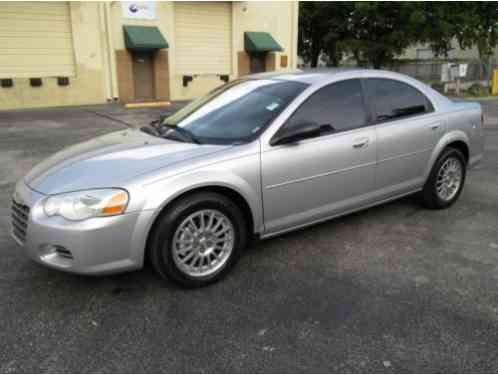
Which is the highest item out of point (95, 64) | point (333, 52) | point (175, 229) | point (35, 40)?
point (35, 40)

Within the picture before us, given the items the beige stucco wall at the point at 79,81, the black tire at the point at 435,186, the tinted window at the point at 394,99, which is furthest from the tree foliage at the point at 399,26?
the tinted window at the point at 394,99

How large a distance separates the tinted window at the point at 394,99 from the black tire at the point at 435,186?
55cm

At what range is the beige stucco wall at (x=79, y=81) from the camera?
1675cm

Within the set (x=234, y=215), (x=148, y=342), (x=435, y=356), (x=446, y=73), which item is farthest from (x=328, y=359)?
(x=446, y=73)

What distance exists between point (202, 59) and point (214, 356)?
62.2 feet

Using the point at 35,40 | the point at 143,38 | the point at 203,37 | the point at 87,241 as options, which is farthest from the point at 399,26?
the point at 87,241

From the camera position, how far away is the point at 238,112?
12.8 ft

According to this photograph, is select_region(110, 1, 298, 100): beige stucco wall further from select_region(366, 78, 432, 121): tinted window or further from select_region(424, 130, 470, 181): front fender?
select_region(424, 130, 470, 181): front fender

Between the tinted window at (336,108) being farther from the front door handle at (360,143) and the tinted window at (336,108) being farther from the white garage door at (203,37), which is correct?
the white garage door at (203,37)

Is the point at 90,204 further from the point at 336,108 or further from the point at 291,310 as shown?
the point at 336,108

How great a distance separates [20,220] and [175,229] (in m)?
1.11

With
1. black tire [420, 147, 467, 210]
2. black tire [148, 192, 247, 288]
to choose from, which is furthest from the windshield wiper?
black tire [420, 147, 467, 210]

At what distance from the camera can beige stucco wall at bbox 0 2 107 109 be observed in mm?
16750

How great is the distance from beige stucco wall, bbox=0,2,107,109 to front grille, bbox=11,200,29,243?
1538 cm
